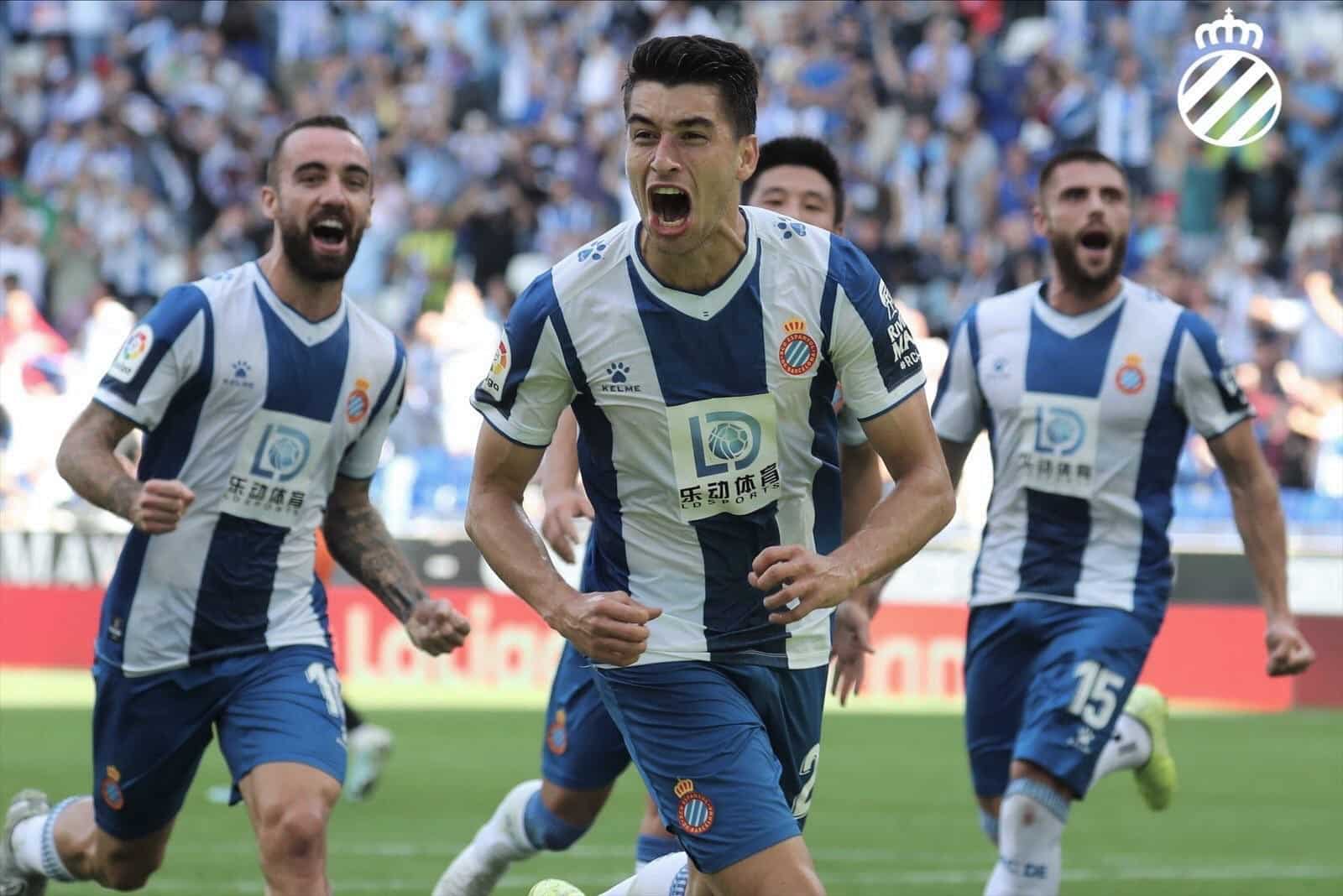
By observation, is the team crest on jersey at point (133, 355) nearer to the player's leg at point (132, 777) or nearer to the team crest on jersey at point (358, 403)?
the team crest on jersey at point (358, 403)

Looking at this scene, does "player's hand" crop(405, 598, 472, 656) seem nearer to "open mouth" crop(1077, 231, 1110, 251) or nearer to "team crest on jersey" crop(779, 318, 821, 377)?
"team crest on jersey" crop(779, 318, 821, 377)

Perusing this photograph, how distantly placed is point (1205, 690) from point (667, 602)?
12566mm

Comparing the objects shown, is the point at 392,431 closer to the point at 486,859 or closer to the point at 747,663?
the point at 486,859

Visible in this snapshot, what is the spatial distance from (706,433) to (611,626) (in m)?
0.63

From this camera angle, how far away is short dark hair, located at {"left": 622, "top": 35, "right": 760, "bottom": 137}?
495 cm

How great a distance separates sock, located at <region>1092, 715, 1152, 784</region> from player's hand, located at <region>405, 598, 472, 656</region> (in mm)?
2943

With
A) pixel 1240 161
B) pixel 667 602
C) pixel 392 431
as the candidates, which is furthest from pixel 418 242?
pixel 667 602

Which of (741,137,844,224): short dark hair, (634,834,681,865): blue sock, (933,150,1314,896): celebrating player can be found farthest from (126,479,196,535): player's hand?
(933,150,1314,896): celebrating player

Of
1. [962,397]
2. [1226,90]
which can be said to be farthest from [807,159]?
[1226,90]

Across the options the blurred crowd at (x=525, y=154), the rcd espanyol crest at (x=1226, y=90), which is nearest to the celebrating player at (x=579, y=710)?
the rcd espanyol crest at (x=1226, y=90)

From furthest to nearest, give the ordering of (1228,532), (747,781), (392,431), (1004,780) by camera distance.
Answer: (392,431), (1228,532), (1004,780), (747,781)

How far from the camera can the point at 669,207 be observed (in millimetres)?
5012

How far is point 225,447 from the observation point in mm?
6570

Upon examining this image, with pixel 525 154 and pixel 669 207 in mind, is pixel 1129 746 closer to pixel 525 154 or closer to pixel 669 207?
pixel 669 207
